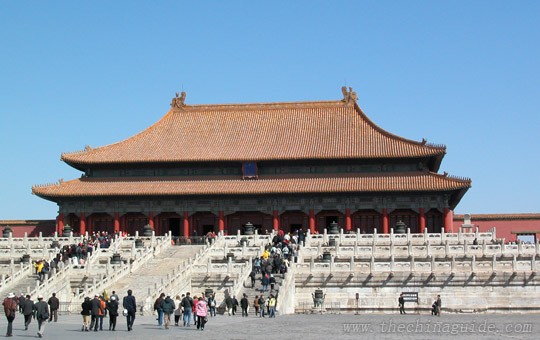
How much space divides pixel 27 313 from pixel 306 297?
49.2ft

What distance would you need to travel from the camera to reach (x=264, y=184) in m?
66.8

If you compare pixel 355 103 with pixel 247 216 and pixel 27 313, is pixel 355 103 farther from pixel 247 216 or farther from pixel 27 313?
pixel 27 313

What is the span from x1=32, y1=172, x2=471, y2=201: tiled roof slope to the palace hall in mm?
69

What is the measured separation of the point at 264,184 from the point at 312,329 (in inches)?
1537

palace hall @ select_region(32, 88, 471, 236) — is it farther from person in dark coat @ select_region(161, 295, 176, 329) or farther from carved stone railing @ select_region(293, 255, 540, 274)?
person in dark coat @ select_region(161, 295, 176, 329)

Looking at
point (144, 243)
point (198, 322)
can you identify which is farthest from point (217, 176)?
point (198, 322)

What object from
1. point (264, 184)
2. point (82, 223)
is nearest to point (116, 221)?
point (82, 223)

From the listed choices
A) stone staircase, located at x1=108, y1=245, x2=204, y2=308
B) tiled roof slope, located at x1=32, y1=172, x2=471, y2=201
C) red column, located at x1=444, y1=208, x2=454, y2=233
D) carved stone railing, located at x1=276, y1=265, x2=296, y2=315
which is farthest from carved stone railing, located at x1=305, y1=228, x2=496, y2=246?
red column, located at x1=444, y1=208, x2=454, y2=233

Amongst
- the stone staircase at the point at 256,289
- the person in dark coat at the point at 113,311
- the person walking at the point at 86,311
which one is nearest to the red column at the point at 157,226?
the stone staircase at the point at 256,289

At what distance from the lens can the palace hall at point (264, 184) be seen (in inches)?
2557

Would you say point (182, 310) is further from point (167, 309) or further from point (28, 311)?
point (28, 311)

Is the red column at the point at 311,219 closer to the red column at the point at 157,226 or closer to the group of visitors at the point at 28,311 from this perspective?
the red column at the point at 157,226

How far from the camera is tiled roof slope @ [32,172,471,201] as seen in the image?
64.3 m

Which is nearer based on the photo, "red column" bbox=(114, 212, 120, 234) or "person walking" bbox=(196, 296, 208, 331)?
"person walking" bbox=(196, 296, 208, 331)
